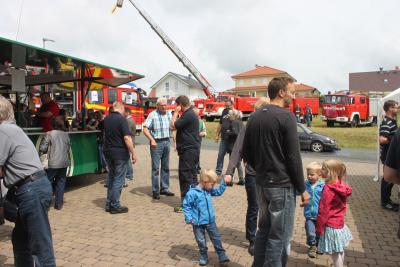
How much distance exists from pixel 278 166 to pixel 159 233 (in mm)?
2752

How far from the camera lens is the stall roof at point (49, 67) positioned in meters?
6.64

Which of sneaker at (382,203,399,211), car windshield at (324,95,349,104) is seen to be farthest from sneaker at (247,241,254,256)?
car windshield at (324,95,349,104)

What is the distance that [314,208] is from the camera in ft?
14.3

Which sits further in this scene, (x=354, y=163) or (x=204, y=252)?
(x=354, y=163)

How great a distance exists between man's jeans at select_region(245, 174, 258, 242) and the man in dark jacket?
1.22 m

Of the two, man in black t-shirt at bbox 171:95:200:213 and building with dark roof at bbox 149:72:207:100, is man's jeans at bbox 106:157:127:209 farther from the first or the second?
building with dark roof at bbox 149:72:207:100

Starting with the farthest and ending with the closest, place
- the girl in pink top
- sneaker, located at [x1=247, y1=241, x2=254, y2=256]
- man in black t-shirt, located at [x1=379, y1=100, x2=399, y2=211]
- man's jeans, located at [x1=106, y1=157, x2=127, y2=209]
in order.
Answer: man in black t-shirt, located at [x1=379, y1=100, x2=399, y2=211]
man's jeans, located at [x1=106, y1=157, x2=127, y2=209]
sneaker, located at [x1=247, y1=241, x2=254, y2=256]
the girl in pink top

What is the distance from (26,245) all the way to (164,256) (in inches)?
62.5

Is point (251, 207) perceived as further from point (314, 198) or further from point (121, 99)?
point (121, 99)

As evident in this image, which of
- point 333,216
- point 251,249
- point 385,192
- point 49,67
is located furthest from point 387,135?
point 49,67

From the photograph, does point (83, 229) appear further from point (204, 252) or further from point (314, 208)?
point (314, 208)

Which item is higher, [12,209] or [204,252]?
[12,209]

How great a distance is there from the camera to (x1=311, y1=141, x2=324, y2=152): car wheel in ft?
54.0

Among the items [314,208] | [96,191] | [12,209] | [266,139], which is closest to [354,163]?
[96,191]
